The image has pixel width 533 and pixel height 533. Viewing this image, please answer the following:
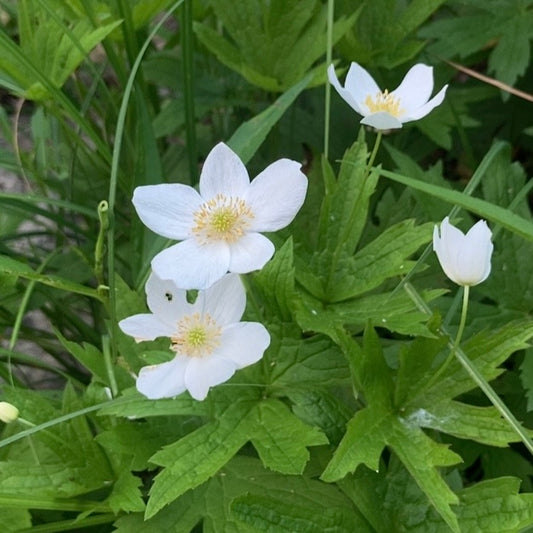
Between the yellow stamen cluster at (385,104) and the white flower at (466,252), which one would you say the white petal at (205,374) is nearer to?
the white flower at (466,252)

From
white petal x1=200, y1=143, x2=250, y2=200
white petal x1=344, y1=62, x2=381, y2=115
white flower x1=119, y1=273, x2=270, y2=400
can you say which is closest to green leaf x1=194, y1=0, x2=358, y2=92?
white petal x1=344, y1=62, x2=381, y2=115

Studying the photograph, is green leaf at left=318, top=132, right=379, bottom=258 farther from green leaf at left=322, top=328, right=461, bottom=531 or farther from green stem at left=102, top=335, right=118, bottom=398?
green stem at left=102, top=335, right=118, bottom=398

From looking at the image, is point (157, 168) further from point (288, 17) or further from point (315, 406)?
point (315, 406)

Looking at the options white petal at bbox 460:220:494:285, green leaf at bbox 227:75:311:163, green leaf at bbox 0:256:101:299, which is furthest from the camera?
green leaf at bbox 227:75:311:163

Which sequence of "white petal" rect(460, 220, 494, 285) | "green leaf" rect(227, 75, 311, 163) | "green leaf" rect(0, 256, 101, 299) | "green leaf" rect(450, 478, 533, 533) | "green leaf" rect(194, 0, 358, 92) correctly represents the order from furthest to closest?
"green leaf" rect(194, 0, 358, 92), "green leaf" rect(227, 75, 311, 163), "green leaf" rect(0, 256, 101, 299), "green leaf" rect(450, 478, 533, 533), "white petal" rect(460, 220, 494, 285)

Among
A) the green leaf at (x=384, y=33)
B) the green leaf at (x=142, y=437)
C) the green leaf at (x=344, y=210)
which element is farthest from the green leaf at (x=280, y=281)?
the green leaf at (x=384, y=33)

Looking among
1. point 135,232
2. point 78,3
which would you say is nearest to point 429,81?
point 135,232

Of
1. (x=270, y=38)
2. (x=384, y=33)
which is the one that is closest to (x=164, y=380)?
(x=270, y=38)
